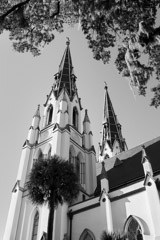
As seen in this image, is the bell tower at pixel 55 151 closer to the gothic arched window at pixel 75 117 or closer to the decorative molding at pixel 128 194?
the gothic arched window at pixel 75 117

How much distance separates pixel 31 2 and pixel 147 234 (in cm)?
1336

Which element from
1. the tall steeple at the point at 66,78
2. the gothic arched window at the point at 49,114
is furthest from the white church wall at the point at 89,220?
the tall steeple at the point at 66,78

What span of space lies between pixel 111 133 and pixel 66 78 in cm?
1279

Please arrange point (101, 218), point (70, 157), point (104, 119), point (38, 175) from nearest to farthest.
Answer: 1. point (38, 175)
2. point (101, 218)
3. point (70, 157)
4. point (104, 119)

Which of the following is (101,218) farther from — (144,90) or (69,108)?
(69,108)

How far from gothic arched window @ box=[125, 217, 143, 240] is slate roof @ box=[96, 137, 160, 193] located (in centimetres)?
307

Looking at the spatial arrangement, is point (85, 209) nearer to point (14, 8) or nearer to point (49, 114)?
point (49, 114)

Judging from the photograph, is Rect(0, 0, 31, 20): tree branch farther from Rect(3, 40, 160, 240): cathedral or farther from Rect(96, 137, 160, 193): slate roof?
Rect(96, 137, 160, 193): slate roof

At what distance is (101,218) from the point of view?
14242 millimetres

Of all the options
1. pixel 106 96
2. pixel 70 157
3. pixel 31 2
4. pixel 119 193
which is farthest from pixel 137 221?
pixel 106 96

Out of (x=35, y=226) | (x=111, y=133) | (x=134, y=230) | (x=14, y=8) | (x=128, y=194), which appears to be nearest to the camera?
(x=14, y=8)

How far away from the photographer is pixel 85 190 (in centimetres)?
1930

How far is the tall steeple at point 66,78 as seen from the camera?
2859 cm

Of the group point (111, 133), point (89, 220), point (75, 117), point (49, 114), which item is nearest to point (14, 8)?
point (89, 220)
